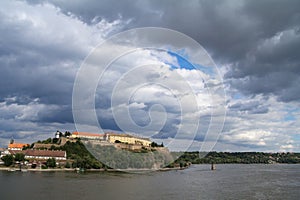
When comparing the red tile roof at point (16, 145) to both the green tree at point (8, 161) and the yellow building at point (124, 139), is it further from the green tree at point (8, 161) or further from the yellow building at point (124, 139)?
the green tree at point (8, 161)

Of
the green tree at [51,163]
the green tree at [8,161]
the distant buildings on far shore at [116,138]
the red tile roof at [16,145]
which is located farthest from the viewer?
the distant buildings on far shore at [116,138]

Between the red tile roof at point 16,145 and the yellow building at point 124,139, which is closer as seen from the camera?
the red tile roof at point 16,145

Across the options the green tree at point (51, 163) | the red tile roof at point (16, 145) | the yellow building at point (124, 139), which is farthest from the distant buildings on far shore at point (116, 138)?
the green tree at point (51, 163)

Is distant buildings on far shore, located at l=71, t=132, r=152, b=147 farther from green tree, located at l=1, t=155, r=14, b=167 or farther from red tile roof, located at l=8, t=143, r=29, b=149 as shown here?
green tree, located at l=1, t=155, r=14, b=167

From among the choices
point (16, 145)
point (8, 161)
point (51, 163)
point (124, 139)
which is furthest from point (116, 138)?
point (8, 161)

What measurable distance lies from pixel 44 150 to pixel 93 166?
32.4 feet

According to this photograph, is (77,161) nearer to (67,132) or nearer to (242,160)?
(67,132)

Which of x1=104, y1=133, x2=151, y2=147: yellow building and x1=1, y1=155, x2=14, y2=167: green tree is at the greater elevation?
x1=104, y1=133, x2=151, y2=147: yellow building

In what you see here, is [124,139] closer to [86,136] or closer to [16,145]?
[86,136]

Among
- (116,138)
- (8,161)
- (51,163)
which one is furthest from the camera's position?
(116,138)

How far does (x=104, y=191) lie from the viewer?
20.0 meters

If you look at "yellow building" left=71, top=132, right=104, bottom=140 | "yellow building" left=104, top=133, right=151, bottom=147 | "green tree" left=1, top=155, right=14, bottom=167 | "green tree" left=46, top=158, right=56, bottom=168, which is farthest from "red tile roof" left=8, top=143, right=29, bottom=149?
"green tree" left=46, top=158, right=56, bottom=168

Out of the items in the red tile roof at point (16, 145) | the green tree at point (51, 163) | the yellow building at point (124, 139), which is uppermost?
the yellow building at point (124, 139)

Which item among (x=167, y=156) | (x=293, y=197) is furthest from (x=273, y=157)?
(x=293, y=197)
